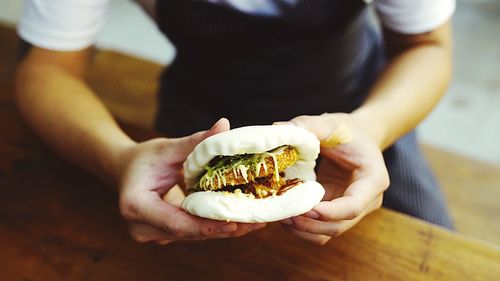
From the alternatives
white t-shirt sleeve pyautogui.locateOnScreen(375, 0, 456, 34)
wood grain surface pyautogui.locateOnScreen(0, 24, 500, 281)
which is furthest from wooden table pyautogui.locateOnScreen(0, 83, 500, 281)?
white t-shirt sleeve pyautogui.locateOnScreen(375, 0, 456, 34)

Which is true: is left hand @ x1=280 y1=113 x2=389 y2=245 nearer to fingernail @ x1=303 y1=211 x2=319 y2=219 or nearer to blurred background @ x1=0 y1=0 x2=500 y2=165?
fingernail @ x1=303 y1=211 x2=319 y2=219

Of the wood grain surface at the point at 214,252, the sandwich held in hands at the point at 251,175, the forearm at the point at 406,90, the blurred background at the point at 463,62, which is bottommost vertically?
the blurred background at the point at 463,62

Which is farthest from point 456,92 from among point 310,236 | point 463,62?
point 310,236

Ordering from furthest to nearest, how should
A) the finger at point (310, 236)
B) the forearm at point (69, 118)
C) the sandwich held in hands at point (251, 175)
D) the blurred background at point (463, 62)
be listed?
the blurred background at point (463, 62) < the forearm at point (69, 118) < the finger at point (310, 236) < the sandwich held in hands at point (251, 175)

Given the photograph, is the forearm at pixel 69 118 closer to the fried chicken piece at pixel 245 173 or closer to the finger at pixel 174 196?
the finger at pixel 174 196

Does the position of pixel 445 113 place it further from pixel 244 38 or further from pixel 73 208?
pixel 73 208

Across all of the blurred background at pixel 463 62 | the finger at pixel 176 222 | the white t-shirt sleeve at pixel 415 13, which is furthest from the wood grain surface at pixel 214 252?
the blurred background at pixel 463 62

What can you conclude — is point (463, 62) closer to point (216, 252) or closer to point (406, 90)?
point (406, 90)
